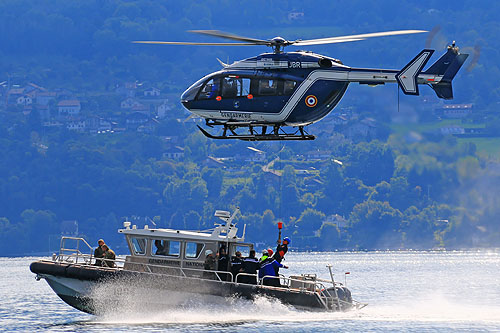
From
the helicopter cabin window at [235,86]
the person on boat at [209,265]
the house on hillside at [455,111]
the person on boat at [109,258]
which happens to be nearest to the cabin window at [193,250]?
the person on boat at [209,265]

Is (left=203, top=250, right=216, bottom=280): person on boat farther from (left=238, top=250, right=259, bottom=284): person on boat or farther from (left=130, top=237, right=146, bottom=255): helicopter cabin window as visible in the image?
(left=130, top=237, right=146, bottom=255): helicopter cabin window

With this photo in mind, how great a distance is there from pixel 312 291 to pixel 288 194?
13565cm

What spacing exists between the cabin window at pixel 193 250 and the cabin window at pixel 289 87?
6318mm

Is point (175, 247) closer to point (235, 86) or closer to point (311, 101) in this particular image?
point (235, 86)

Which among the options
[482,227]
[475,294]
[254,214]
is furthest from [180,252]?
[254,214]

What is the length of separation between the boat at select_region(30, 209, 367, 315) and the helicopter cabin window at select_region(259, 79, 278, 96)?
191 inches

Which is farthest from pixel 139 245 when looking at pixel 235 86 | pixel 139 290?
pixel 235 86

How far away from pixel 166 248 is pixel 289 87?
719cm

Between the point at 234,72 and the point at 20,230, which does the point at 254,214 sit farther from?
the point at 234,72

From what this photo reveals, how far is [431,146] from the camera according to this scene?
333ft

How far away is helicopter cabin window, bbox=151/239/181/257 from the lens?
36281 millimetres

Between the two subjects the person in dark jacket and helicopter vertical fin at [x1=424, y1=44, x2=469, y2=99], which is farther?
helicopter vertical fin at [x1=424, y1=44, x2=469, y2=99]

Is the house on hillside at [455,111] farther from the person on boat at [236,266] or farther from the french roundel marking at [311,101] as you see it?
the person on boat at [236,266]

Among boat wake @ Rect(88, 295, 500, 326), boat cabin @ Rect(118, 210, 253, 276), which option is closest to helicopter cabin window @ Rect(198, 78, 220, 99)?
boat cabin @ Rect(118, 210, 253, 276)
